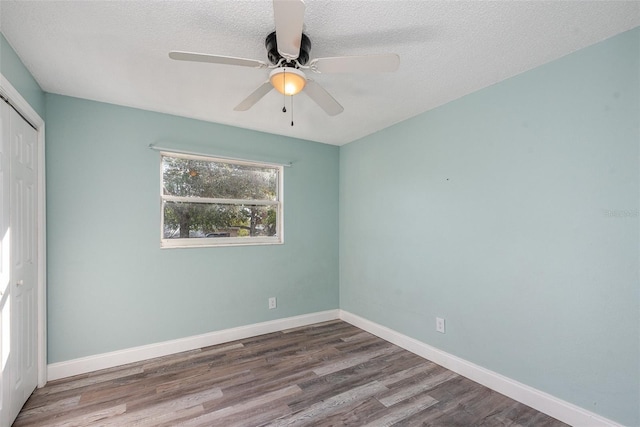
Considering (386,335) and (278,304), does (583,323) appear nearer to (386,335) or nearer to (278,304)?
(386,335)

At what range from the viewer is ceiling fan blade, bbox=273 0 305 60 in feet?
3.83

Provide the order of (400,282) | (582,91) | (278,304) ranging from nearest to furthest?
(582,91) < (400,282) < (278,304)

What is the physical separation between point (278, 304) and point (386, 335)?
131 cm

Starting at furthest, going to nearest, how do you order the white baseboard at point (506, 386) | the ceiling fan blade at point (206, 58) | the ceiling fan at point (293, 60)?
the white baseboard at point (506, 386) < the ceiling fan blade at point (206, 58) < the ceiling fan at point (293, 60)

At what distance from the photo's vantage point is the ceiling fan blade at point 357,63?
1.47 m

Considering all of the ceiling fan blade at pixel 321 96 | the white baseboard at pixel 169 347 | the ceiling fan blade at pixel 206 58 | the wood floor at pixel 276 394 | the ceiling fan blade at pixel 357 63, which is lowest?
the wood floor at pixel 276 394

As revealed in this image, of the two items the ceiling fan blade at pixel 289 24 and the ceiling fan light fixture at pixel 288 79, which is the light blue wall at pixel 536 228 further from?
the ceiling fan blade at pixel 289 24

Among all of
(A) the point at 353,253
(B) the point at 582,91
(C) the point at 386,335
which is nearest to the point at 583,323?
(B) the point at 582,91

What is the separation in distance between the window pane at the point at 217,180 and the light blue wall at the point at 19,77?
0.99 m

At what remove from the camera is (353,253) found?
385cm

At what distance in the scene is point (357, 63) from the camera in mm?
1539

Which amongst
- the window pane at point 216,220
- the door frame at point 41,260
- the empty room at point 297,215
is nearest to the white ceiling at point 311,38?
the empty room at point 297,215

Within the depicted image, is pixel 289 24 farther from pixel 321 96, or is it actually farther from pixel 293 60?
pixel 321 96

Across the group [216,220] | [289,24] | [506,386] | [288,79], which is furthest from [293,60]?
[506,386]
